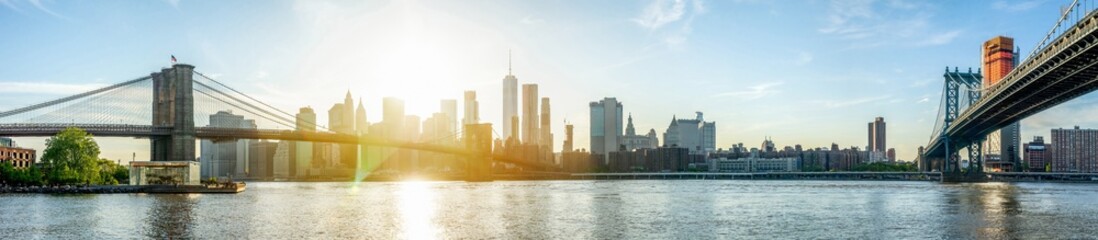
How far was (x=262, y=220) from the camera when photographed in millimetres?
44344

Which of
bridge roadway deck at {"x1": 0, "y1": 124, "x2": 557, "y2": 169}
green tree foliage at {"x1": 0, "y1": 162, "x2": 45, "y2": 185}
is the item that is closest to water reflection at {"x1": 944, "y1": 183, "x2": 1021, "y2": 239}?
bridge roadway deck at {"x1": 0, "y1": 124, "x2": 557, "y2": 169}

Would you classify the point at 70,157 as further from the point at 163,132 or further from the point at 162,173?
the point at 163,132

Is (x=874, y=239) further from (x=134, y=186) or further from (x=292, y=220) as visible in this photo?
(x=134, y=186)

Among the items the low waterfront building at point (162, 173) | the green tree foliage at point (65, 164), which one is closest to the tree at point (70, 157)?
the green tree foliage at point (65, 164)

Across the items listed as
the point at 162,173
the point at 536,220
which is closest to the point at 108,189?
the point at 162,173

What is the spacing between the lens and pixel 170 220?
141 ft

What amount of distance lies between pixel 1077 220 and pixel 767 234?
16860mm

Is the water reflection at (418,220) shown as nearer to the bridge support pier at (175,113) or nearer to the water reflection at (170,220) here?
the water reflection at (170,220)

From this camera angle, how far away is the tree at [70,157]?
252 feet

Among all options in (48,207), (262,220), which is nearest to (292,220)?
(262,220)

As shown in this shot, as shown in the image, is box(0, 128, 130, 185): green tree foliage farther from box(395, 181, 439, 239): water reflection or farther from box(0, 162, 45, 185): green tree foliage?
box(395, 181, 439, 239): water reflection

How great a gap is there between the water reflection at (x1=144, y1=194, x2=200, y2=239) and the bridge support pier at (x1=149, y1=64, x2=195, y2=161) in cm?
2901

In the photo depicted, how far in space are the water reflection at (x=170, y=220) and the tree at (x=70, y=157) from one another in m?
23.1

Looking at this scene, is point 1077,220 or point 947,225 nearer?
point 947,225
